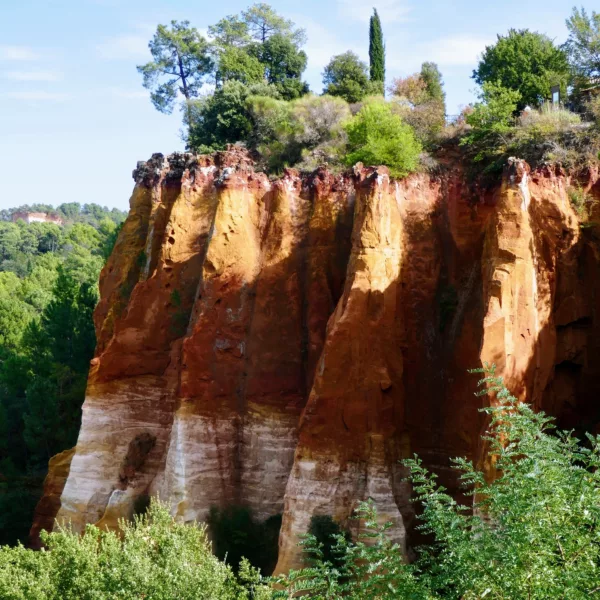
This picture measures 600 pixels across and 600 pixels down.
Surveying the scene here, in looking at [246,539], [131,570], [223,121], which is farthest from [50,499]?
[223,121]

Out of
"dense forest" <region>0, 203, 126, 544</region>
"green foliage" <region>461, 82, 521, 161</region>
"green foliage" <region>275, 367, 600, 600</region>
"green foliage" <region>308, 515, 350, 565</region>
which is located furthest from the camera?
"dense forest" <region>0, 203, 126, 544</region>

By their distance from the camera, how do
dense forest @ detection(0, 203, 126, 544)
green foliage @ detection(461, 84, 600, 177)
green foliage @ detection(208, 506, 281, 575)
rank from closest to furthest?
1. green foliage @ detection(208, 506, 281, 575)
2. green foliage @ detection(461, 84, 600, 177)
3. dense forest @ detection(0, 203, 126, 544)

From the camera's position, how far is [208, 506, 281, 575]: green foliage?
798 inches

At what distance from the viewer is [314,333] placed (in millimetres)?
21062

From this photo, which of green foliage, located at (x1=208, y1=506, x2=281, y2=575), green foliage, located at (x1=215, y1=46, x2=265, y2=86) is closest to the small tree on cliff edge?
green foliage, located at (x1=215, y1=46, x2=265, y2=86)

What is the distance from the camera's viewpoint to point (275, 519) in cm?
2067

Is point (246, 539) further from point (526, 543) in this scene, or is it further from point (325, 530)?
point (526, 543)

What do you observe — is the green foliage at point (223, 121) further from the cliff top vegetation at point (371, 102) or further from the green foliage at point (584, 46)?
the green foliage at point (584, 46)

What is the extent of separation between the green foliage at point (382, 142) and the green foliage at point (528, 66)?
488 centimetres

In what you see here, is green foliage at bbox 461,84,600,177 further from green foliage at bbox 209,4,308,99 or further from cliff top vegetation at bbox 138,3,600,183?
green foliage at bbox 209,4,308,99

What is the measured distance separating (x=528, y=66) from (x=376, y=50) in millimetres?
10532

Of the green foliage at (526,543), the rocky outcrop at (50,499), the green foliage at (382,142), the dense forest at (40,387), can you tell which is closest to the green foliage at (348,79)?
the green foliage at (382,142)

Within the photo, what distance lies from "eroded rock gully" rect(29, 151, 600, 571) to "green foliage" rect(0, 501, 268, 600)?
2567mm

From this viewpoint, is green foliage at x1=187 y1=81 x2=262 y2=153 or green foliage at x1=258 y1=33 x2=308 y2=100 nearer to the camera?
green foliage at x1=187 y1=81 x2=262 y2=153
